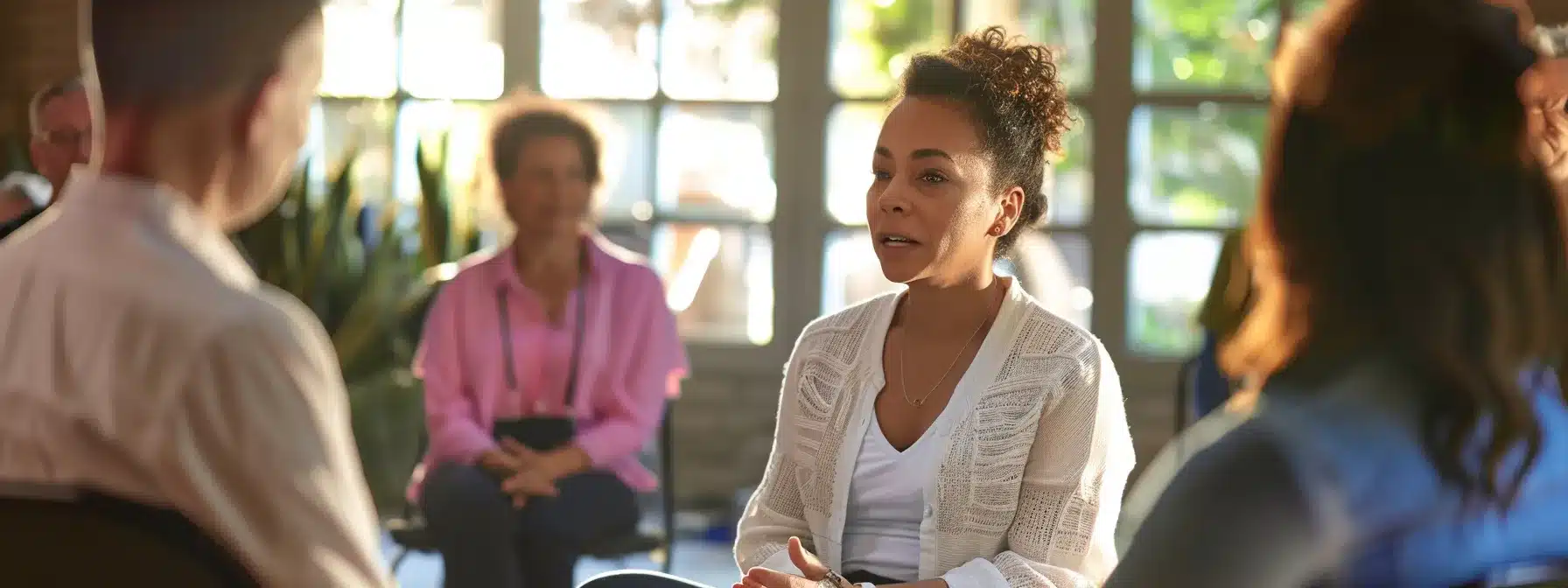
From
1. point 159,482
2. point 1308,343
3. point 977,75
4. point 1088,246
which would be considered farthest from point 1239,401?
point 1088,246

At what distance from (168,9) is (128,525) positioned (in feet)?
1.02

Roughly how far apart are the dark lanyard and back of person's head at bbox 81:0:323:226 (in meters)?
2.56

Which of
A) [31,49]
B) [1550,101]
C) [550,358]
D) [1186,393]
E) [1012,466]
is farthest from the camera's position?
[31,49]

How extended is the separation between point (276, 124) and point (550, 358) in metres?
2.58

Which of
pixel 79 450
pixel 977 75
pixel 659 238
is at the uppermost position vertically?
pixel 977 75

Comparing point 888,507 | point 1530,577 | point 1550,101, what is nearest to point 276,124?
point 1530,577

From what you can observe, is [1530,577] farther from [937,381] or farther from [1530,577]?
[937,381]

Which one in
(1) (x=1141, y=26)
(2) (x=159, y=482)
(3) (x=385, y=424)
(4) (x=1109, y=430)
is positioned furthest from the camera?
(1) (x=1141, y=26)

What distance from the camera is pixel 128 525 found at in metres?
0.88

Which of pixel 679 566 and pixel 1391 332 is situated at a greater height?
pixel 1391 332

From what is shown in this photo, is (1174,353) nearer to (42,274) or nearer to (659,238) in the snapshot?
(659,238)

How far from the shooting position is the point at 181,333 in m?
0.87

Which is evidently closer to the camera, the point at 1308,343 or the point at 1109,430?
the point at 1308,343

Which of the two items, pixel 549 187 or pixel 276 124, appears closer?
pixel 276 124
